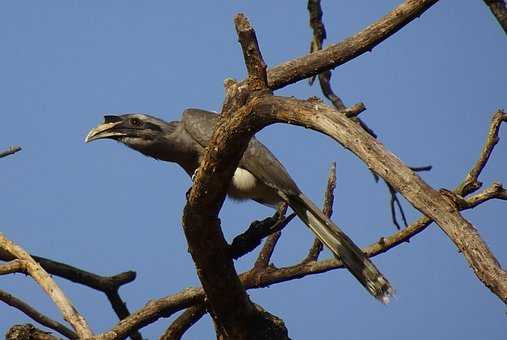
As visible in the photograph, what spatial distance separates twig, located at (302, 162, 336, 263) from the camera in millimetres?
6070

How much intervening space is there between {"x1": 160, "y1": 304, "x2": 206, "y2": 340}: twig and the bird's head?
1881 mm

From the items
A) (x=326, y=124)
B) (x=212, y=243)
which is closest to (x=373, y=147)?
(x=326, y=124)

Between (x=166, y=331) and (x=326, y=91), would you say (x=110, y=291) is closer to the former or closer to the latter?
(x=166, y=331)

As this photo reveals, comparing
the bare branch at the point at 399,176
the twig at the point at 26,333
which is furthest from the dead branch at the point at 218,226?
the twig at the point at 26,333

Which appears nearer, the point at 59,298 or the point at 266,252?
the point at 59,298

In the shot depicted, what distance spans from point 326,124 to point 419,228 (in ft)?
5.98

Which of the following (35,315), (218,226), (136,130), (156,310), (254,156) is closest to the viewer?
(218,226)

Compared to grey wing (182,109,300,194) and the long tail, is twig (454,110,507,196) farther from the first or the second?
grey wing (182,109,300,194)

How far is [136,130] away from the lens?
24.6ft

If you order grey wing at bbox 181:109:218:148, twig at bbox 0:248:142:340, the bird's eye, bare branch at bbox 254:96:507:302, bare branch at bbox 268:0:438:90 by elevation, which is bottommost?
bare branch at bbox 254:96:507:302

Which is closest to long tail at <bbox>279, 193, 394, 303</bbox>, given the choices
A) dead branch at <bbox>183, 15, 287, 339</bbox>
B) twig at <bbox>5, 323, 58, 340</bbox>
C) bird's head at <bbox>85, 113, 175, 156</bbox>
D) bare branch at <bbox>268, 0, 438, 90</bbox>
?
dead branch at <bbox>183, 15, 287, 339</bbox>

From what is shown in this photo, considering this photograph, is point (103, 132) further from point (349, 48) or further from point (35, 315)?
point (349, 48)

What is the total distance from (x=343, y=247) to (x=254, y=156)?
1768 mm

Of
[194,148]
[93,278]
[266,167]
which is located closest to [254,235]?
[266,167]
